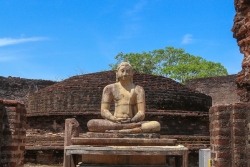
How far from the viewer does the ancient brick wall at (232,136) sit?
455 cm

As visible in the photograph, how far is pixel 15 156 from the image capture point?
5266mm

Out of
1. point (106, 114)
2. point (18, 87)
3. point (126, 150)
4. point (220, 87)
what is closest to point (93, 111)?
point (106, 114)

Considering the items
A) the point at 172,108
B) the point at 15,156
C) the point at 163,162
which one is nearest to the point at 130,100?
the point at 163,162

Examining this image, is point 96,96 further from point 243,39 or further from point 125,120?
point 243,39

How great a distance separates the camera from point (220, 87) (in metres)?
21.2

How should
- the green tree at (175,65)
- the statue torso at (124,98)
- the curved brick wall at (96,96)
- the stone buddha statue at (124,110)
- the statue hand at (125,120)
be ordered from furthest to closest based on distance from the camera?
1. the green tree at (175,65)
2. the curved brick wall at (96,96)
3. the statue torso at (124,98)
4. the statue hand at (125,120)
5. the stone buddha statue at (124,110)

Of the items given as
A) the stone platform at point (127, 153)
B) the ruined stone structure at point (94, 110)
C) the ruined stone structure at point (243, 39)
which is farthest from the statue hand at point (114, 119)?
the ruined stone structure at point (94, 110)

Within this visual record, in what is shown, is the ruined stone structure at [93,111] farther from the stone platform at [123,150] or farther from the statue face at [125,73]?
the stone platform at [123,150]

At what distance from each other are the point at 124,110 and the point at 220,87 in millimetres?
15281

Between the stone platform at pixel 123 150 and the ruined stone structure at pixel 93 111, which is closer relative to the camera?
the stone platform at pixel 123 150

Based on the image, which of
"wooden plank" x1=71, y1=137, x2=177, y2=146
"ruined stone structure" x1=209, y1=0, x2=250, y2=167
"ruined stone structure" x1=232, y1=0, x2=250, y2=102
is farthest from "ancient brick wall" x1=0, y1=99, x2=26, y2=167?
"ruined stone structure" x1=232, y1=0, x2=250, y2=102

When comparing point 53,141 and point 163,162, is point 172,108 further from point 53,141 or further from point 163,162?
point 163,162

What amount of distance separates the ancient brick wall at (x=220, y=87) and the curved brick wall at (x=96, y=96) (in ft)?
24.0

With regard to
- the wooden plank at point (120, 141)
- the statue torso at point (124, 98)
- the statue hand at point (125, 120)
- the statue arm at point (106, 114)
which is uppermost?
the statue torso at point (124, 98)
